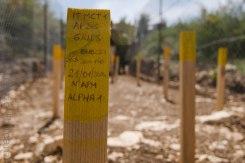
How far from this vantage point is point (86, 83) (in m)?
2.03

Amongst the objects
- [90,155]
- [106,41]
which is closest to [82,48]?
[106,41]

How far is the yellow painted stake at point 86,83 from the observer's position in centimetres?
201

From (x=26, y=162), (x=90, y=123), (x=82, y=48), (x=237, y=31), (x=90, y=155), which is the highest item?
(x=237, y=31)

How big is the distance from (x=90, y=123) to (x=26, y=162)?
8.38 feet

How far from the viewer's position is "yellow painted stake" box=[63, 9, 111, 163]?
201 centimetres

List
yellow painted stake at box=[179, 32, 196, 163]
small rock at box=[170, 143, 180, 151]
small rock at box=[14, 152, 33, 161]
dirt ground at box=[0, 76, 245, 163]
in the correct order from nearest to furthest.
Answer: yellow painted stake at box=[179, 32, 196, 163]
dirt ground at box=[0, 76, 245, 163]
small rock at box=[14, 152, 33, 161]
small rock at box=[170, 143, 180, 151]

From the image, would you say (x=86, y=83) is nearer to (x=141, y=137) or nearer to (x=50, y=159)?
(x=50, y=159)

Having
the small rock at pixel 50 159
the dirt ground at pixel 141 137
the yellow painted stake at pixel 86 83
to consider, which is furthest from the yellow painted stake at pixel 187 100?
the yellow painted stake at pixel 86 83

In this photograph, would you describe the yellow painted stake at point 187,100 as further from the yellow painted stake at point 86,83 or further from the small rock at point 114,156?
the yellow painted stake at point 86,83

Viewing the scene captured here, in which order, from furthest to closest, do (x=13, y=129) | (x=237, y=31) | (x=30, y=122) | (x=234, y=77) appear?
(x=237, y=31), (x=234, y=77), (x=30, y=122), (x=13, y=129)

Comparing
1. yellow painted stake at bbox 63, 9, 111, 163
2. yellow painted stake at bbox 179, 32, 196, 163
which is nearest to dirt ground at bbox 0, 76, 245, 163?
yellow painted stake at bbox 179, 32, 196, 163

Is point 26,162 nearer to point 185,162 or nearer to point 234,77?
point 185,162

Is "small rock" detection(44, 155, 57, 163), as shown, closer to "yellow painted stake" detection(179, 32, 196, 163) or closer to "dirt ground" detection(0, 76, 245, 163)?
"dirt ground" detection(0, 76, 245, 163)

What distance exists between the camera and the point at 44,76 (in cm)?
1827
